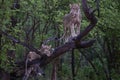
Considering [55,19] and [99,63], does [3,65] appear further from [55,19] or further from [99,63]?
[99,63]

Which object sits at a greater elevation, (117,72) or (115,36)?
(115,36)

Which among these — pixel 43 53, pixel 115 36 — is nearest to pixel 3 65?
pixel 43 53

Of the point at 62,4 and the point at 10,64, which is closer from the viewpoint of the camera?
the point at 10,64

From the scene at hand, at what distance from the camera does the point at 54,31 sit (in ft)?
41.9

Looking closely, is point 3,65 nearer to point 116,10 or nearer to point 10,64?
point 10,64

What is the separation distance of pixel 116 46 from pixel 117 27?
3.15 m

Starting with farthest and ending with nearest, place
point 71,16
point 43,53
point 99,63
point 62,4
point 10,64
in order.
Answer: point 99,63 < point 62,4 < point 10,64 < point 43,53 < point 71,16

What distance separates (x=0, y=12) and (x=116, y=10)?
498 cm

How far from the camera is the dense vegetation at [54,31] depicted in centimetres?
922

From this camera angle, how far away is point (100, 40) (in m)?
15.1

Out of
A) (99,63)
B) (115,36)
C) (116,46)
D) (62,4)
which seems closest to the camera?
(62,4)

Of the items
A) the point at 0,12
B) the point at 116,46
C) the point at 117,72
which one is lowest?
the point at 117,72

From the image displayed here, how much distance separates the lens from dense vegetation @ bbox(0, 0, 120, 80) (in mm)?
9219

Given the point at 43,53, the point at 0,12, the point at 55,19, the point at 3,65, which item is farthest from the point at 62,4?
the point at 43,53
